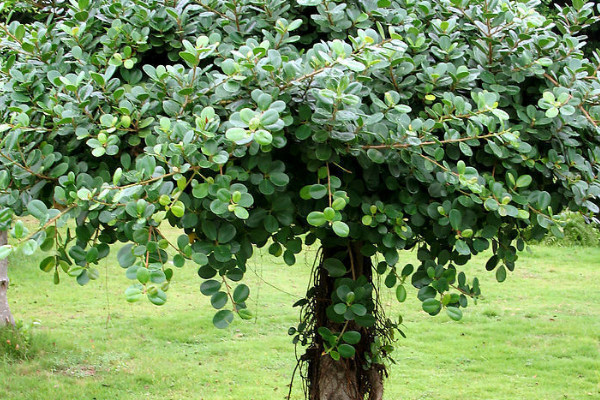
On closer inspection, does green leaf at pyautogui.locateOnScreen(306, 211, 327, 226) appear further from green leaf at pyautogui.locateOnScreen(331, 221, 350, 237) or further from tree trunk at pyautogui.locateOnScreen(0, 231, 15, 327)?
tree trunk at pyautogui.locateOnScreen(0, 231, 15, 327)

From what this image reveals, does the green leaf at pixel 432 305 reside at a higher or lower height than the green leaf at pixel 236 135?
lower

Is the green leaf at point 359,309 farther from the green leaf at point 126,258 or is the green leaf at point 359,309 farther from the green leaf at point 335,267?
the green leaf at point 126,258

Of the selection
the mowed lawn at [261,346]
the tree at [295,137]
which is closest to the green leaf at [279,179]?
the tree at [295,137]

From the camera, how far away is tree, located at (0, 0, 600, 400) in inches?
57.1

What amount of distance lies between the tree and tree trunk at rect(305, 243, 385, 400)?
0.43m

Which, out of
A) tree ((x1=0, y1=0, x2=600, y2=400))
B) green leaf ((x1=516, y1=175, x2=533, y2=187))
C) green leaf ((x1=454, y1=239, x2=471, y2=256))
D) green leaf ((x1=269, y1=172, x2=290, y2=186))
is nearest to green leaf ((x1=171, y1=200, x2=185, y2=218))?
tree ((x1=0, y1=0, x2=600, y2=400))

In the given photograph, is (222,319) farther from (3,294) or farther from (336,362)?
(3,294)

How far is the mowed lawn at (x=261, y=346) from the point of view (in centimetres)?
505

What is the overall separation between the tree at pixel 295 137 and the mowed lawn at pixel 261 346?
97.6 inches

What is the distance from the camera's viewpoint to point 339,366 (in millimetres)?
2393

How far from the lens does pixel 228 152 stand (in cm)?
147

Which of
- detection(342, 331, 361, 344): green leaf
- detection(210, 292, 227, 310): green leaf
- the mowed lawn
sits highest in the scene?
detection(210, 292, 227, 310): green leaf

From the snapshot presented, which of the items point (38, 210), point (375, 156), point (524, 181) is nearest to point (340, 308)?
point (375, 156)

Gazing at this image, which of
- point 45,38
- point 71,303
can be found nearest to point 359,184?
point 45,38
